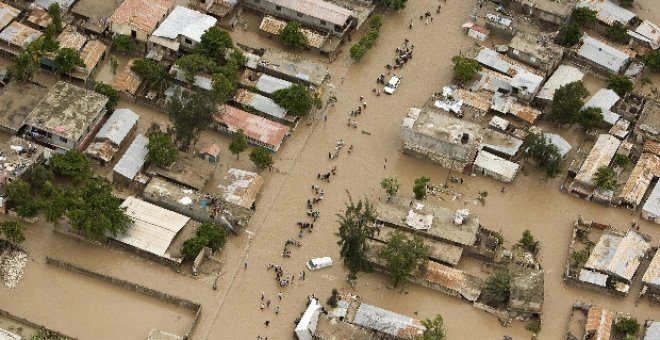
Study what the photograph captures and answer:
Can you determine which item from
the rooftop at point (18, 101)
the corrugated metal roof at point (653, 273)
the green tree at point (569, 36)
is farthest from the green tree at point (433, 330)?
the green tree at point (569, 36)

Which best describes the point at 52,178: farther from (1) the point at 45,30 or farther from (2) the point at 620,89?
(2) the point at 620,89

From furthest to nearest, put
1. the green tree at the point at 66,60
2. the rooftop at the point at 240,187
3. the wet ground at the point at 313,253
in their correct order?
the green tree at the point at 66,60 < the rooftop at the point at 240,187 < the wet ground at the point at 313,253

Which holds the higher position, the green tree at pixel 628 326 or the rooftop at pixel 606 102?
the rooftop at pixel 606 102

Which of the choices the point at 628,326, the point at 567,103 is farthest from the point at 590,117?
the point at 628,326

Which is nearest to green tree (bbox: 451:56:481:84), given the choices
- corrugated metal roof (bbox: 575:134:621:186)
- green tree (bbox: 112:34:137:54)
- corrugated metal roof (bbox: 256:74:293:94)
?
corrugated metal roof (bbox: 575:134:621:186)

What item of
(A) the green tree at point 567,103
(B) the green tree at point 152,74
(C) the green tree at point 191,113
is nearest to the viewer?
(C) the green tree at point 191,113

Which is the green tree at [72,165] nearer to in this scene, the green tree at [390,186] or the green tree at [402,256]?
the green tree at [390,186]
